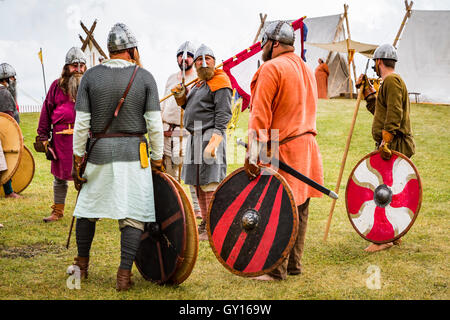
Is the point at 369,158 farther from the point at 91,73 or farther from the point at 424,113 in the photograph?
the point at 424,113

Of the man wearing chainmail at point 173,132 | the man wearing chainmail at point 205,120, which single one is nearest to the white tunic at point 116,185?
the man wearing chainmail at point 205,120

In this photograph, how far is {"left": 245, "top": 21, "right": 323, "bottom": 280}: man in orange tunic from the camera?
377 cm

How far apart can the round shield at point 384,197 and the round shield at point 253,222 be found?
1594 mm

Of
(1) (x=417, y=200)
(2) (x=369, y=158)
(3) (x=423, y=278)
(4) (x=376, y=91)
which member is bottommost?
(3) (x=423, y=278)

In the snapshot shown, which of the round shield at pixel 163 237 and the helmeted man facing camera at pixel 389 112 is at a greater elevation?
the helmeted man facing camera at pixel 389 112

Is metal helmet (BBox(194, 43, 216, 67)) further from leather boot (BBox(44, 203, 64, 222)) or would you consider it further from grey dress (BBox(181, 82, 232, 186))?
leather boot (BBox(44, 203, 64, 222))

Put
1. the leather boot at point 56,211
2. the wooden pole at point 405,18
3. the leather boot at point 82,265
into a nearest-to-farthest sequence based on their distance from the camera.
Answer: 1. the leather boot at point 82,265
2. the leather boot at point 56,211
3. the wooden pole at point 405,18

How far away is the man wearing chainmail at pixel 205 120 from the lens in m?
5.04

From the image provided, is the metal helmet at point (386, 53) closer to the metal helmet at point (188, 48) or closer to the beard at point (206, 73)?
the beard at point (206, 73)

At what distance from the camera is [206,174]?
5.18 m

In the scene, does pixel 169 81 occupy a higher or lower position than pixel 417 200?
higher

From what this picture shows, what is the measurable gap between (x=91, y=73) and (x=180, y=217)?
1.19 m

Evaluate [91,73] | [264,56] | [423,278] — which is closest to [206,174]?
[264,56]

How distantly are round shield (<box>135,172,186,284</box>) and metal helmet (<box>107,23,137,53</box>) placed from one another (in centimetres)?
95
